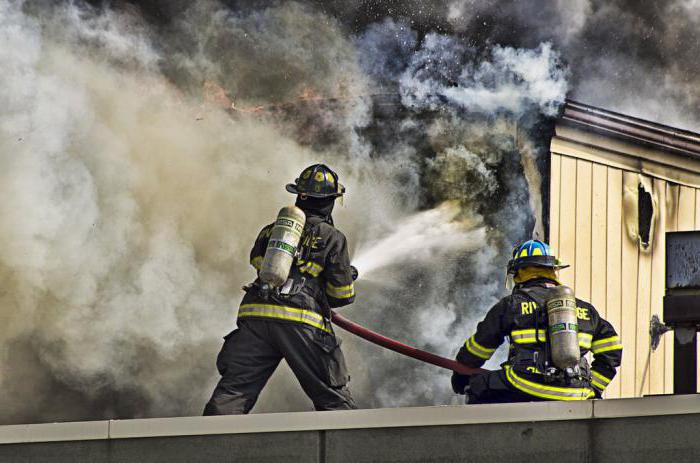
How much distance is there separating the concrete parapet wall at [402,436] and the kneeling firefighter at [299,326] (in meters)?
0.82

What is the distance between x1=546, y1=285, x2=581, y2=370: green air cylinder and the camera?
5.93 m

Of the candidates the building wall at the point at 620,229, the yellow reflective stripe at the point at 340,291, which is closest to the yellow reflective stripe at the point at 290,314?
the yellow reflective stripe at the point at 340,291

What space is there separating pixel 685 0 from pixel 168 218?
15.4 feet

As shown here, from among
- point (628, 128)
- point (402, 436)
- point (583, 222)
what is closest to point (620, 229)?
point (583, 222)

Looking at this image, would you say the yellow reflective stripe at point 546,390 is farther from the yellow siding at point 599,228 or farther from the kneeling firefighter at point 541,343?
the yellow siding at point 599,228

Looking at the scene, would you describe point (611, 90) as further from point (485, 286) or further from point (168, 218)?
point (168, 218)

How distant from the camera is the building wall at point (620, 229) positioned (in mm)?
10102

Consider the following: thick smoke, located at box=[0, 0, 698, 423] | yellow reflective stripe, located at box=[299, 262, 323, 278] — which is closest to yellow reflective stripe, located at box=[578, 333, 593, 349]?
yellow reflective stripe, located at box=[299, 262, 323, 278]

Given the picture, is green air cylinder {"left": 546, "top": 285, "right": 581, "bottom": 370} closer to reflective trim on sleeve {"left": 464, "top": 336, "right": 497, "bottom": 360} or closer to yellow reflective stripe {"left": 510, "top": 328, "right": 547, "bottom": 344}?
yellow reflective stripe {"left": 510, "top": 328, "right": 547, "bottom": 344}

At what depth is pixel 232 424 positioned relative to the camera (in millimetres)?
5559

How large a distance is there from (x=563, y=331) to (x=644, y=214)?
4659 mm

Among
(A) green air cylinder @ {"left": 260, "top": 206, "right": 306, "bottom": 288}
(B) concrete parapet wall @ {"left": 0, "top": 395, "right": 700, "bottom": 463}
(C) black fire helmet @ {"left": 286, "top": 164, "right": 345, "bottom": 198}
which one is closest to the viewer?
(B) concrete parapet wall @ {"left": 0, "top": 395, "right": 700, "bottom": 463}

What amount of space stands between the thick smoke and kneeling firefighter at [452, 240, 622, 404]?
4051 millimetres

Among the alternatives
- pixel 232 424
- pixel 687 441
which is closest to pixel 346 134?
pixel 232 424
